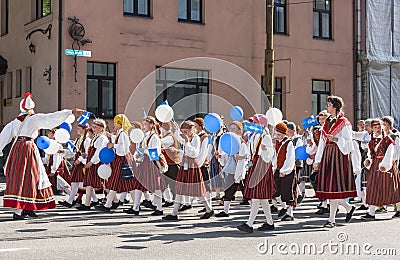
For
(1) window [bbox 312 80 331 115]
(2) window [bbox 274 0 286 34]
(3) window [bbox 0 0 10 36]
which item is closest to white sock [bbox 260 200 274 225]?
(2) window [bbox 274 0 286 34]

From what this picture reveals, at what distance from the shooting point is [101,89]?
68.5ft

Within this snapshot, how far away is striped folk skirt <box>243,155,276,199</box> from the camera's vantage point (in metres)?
10.3

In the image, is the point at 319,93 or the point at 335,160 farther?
the point at 319,93

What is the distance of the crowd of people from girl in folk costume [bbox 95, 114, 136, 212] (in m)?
0.02

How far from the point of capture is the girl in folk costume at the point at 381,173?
12211 millimetres

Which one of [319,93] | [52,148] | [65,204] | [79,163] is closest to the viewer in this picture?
[52,148]

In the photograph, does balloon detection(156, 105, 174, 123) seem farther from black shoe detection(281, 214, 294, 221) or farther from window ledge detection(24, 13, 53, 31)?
window ledge detection(24, 13, 53, 31)

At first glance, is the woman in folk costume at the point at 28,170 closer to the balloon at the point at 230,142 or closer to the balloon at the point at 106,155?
the balloon at the point at 106,155

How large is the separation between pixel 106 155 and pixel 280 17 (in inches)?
525

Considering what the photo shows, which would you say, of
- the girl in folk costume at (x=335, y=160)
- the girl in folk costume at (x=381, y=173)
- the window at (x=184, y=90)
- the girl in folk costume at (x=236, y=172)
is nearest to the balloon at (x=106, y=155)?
the girl in folk costume at (x=236, y=172)

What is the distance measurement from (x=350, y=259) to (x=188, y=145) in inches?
166

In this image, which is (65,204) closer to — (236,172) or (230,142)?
(236,172)

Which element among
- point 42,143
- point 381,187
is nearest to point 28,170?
point 42,143

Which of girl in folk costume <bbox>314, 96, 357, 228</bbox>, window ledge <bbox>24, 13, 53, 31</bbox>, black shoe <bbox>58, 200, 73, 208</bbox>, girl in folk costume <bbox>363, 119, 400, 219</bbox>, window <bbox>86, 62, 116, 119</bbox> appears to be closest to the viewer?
girl in folk costume <bbox>314, 96, 357, 228</bbox>
